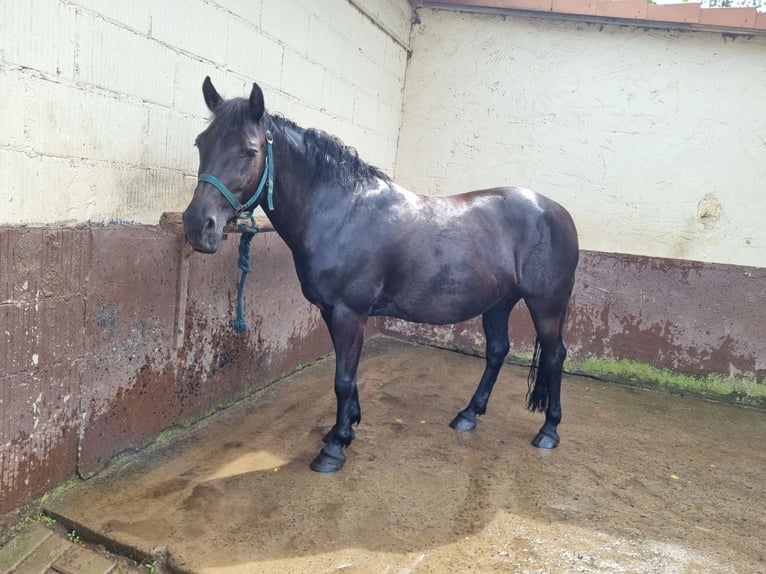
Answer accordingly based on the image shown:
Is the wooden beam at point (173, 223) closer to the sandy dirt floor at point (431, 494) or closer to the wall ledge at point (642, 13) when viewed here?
the sandy dirt floor at point (431, 494)

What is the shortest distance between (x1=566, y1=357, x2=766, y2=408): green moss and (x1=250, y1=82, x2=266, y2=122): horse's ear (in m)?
3.71

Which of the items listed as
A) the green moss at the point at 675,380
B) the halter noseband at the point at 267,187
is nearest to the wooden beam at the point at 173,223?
the halter noseband at the point at 267,187

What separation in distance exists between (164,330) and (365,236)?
1.13 meters

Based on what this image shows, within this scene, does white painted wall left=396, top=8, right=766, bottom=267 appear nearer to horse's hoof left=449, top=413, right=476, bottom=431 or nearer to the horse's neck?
horse's hoof left=449, top=413, right=476, bottom=431

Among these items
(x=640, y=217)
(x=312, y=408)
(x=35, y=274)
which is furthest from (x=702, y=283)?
(x=35, y=274)

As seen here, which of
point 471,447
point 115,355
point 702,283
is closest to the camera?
point 115,355

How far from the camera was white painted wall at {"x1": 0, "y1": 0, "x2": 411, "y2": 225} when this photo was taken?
1976mm

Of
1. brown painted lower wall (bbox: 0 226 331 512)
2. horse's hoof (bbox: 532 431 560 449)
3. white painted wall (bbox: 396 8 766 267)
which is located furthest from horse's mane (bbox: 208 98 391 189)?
white painted wall (bbox: 396 8 766 267)

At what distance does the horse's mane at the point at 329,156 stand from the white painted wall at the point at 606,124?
274 cm

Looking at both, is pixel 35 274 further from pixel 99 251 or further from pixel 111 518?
pixel 111 518

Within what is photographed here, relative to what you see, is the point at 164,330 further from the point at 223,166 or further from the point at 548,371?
the point at 548,371

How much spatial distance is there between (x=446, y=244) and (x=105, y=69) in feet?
5.78

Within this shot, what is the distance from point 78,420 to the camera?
7.75 ft

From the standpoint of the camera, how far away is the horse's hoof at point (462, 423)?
11.3ft
